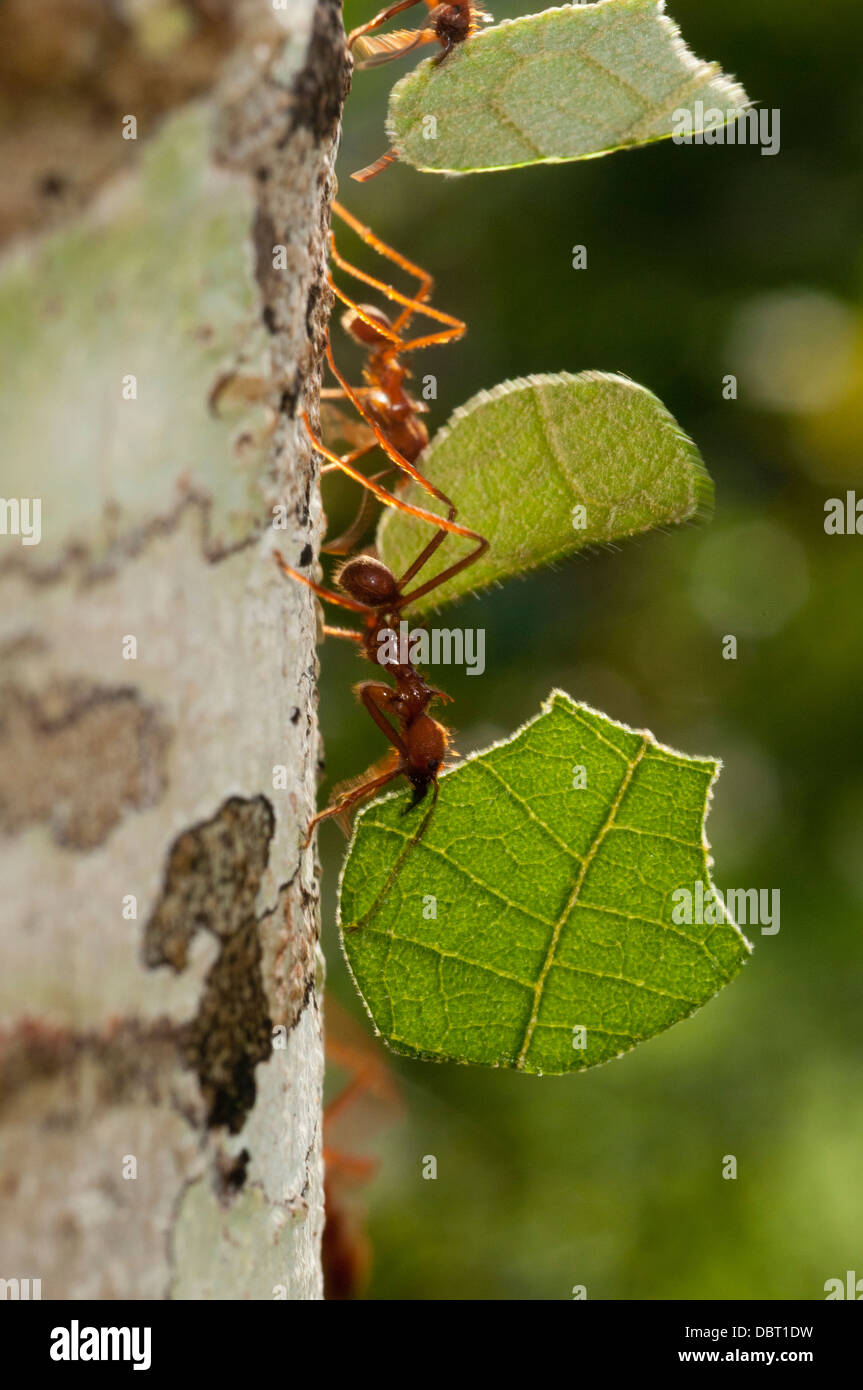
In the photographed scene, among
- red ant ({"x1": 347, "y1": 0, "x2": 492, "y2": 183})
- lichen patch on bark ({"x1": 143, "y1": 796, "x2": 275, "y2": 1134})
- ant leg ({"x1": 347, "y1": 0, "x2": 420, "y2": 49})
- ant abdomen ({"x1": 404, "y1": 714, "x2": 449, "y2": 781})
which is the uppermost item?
ant leg ({"x1": 347, "y1": 0, "x2": 420, "y2": 49})

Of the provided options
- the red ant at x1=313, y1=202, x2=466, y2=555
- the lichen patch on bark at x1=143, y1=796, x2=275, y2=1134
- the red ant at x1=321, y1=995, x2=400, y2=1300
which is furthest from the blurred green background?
the lichen patch on bark at x1=143, y1=796, x2=275, y2=1134

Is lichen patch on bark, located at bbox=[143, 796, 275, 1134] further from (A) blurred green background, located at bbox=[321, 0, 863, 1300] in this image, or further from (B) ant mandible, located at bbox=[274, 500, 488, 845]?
(A) blurred green background, located at bbox=[321, 0, 863, 1300]

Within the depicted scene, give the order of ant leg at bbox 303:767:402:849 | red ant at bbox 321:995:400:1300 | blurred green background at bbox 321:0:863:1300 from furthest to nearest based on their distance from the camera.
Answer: blurred green background at bbox 321:0:863:1300
red ant at bbox 321:995:400:1300
ant leg at bbox 303:767:402:849

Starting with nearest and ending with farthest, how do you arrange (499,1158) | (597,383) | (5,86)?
(5,86)
(597,383)
(499,1158)

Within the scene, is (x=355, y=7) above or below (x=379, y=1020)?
above

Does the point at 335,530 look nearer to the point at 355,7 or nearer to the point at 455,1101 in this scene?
the point at 355,7

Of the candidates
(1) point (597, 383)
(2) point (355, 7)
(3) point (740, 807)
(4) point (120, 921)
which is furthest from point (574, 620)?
(4) point (120, 921)
